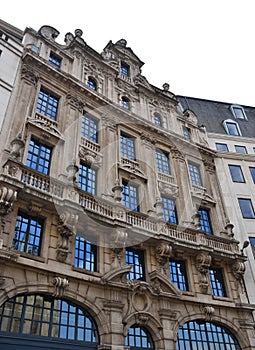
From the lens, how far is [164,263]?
17.5 meters

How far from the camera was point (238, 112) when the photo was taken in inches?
1385

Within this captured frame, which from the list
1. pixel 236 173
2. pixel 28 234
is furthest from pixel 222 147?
pixel 28 234

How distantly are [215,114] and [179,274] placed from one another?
20.9m

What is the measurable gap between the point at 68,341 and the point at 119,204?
7.30 m

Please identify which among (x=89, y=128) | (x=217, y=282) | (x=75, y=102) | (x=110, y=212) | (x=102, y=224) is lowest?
(x=217, y=282)

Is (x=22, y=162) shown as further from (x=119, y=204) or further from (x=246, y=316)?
(x=246, y=316)

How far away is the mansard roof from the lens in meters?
31.9

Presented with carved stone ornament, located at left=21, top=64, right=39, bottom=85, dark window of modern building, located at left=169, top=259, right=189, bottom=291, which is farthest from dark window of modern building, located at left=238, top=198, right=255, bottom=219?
carved stone ornament, located at left=21, top=64, right=39, bottom=85

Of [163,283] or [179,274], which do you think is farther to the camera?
[179,274]

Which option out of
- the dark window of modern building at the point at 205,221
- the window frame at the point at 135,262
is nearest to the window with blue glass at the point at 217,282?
the dark window of modern building at the point at 205,221

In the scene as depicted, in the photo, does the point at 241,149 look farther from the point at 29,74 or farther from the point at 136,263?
the point at 29,74

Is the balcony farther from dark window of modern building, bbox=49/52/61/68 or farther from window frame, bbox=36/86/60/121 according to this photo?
dark window of modern building, bbox=49/52/61/68

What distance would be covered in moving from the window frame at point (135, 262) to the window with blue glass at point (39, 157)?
6.35 meters

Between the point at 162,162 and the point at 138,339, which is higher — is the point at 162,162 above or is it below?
above
